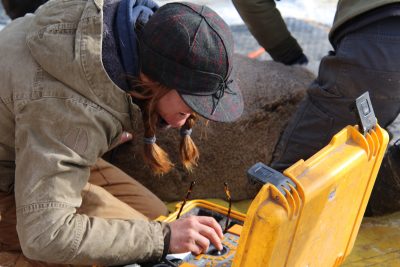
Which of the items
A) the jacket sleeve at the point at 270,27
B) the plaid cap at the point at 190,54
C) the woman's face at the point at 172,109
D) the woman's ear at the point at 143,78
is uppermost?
the plaid cap at the point at 190,54

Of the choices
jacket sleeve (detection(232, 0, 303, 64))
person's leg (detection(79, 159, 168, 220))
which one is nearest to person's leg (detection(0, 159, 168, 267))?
person's leg (detection(79, 159, 168, 220))

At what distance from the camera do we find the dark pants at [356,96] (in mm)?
2211

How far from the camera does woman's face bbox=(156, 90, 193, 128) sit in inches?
67.3

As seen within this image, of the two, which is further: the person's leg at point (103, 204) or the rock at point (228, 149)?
the rock at point (228, 149)

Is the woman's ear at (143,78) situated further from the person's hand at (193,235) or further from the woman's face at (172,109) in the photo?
the person's hand at (193,235)

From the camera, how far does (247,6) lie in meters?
2.78

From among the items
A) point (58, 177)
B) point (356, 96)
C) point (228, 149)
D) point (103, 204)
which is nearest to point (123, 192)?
point (103, 204)

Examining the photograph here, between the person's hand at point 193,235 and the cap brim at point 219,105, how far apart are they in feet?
1.00

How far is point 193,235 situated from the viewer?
1721 mm

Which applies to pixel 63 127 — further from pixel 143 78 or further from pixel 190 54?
pixel 190 54

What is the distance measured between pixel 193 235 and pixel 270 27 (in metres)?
1.45

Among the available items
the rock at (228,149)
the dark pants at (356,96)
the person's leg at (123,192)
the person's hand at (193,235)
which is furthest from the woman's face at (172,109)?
the rock at (228,149)

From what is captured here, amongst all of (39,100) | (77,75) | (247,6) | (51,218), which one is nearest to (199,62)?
(77,75)

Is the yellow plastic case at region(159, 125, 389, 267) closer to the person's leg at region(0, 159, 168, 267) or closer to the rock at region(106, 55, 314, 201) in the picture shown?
the person's leg at region(0, 159, 168, 267)
